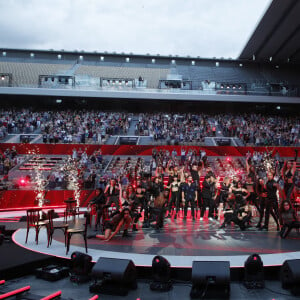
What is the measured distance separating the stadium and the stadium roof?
0.54ft

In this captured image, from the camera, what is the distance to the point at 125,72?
3459cm

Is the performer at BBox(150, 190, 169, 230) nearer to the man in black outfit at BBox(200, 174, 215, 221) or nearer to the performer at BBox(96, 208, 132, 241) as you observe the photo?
the performer at BBox(96, 208, 132, 241)

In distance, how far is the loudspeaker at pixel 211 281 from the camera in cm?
539

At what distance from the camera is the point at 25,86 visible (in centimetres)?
3000

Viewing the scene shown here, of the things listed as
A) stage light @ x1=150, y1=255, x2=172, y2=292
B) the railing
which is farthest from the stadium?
the railing

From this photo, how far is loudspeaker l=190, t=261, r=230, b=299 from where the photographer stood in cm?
539

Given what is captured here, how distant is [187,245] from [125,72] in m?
28.6

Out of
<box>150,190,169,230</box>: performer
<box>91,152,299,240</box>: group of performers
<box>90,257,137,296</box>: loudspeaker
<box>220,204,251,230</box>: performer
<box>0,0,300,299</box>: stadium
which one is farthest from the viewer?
<box>150,190,169,230</box>: performer

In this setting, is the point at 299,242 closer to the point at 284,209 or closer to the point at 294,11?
the point at 284,209

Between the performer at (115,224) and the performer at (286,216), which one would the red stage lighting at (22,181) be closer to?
the performer at (115,224)

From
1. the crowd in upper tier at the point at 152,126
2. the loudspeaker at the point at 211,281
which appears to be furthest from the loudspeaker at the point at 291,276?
the crowd in upper tier at the point at 152,126

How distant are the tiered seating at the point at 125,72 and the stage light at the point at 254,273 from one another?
1122 inches

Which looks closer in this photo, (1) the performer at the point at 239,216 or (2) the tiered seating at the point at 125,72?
(1) the performer at the point at 239,216

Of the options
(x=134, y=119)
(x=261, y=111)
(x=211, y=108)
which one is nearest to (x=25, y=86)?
(x=134, y=119)
